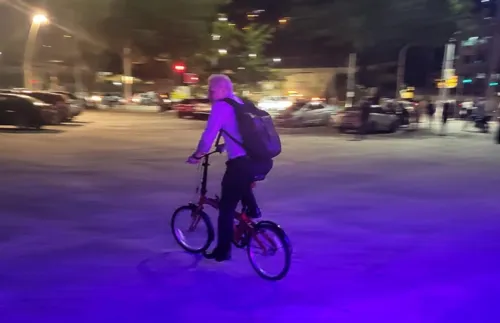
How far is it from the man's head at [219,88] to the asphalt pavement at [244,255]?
5.67ft

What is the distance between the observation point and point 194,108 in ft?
125

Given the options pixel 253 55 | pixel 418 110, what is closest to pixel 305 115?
pixel 418 110

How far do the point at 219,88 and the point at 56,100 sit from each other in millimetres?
24902

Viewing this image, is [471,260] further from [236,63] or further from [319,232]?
[236,63]

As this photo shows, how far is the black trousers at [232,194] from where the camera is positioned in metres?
5.34

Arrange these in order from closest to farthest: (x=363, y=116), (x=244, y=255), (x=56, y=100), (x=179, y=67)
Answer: (x=244, y=255) → (x=363, y=116) → (x=56, y=100) → (x=179, y=67)

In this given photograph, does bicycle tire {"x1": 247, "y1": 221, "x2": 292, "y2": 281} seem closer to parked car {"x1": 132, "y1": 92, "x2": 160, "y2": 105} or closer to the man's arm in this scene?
the man's arm

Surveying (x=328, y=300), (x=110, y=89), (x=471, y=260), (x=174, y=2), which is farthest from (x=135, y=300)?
(x=110, y=89)

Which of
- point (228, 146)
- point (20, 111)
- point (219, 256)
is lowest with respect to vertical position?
point (20, 111)

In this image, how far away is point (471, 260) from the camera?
6.39 m

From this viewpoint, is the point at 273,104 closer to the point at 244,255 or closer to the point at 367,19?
the point at 367,19

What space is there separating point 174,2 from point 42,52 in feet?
56.6

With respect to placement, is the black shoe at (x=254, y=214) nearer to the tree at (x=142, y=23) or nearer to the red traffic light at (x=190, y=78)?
the tree at (x=142, y=23)

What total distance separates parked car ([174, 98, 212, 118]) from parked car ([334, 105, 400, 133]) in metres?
11.6
